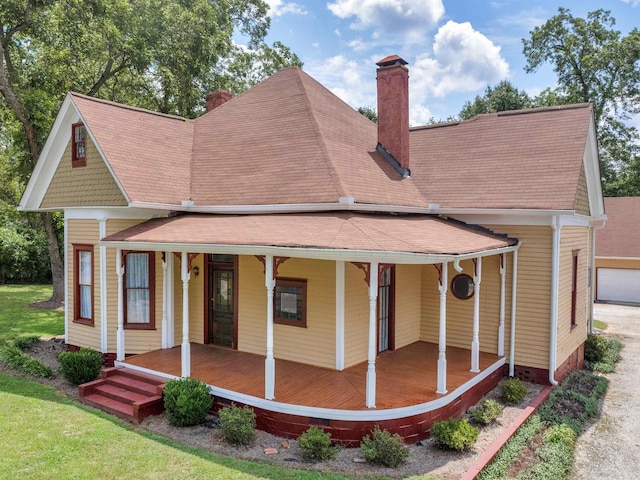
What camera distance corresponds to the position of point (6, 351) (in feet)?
37.1

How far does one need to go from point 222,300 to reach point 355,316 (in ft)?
11.7

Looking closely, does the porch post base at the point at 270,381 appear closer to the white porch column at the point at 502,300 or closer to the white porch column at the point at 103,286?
the white porch column at the point at 103,286

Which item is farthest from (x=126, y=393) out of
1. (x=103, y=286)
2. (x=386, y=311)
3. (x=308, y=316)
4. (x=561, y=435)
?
(x=561, y=435)

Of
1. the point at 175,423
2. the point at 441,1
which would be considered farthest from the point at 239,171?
the point at 441,1

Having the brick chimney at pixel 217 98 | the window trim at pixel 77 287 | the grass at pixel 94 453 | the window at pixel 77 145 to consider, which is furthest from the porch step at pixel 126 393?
the brick chimney at pixel 217 98

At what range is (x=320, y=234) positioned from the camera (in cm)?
837

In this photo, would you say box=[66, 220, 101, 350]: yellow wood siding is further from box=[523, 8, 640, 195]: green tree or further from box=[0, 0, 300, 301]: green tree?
box=[523, 8, 640, 195]: green tree

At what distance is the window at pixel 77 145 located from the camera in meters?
12.0

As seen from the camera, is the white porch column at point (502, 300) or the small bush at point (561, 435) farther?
the white porch column at point (502, 300)

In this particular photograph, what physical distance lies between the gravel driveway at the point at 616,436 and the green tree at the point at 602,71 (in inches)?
1034

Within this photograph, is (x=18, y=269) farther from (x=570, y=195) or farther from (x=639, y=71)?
(x=639, y=71)

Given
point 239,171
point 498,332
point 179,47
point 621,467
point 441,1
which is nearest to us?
point 621,467

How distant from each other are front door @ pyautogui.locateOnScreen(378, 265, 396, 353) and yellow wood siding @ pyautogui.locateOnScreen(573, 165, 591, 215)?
16.1ft

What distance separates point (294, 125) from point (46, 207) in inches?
286
